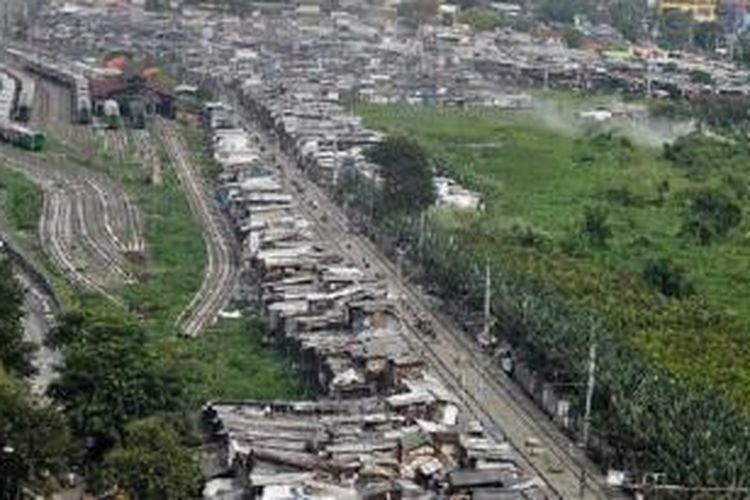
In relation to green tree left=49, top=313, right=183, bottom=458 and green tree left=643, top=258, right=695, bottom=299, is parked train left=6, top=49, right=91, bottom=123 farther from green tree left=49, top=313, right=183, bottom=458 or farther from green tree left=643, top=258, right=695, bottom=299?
green tree left=49, top=313, right=183, bottom=458

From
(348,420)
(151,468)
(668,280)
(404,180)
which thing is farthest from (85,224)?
(151,468)

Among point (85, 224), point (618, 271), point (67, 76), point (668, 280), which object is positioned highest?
point (67, 76)

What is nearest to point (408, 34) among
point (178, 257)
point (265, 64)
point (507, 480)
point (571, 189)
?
point (265, 64)

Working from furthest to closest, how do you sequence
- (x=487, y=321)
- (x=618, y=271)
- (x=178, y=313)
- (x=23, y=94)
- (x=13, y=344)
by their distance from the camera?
(x=23, y=94) < (x=618, y=271) < (x=178, y=313) < (x=487, y=321) < (x=13, y=344)

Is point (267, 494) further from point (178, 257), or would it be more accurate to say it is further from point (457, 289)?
point (178, 257)

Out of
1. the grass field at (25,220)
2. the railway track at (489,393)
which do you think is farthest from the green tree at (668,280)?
the grass field at (25,220)

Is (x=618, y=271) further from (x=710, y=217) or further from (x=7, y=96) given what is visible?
(x=7, y=96)

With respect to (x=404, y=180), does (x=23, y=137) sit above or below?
below
